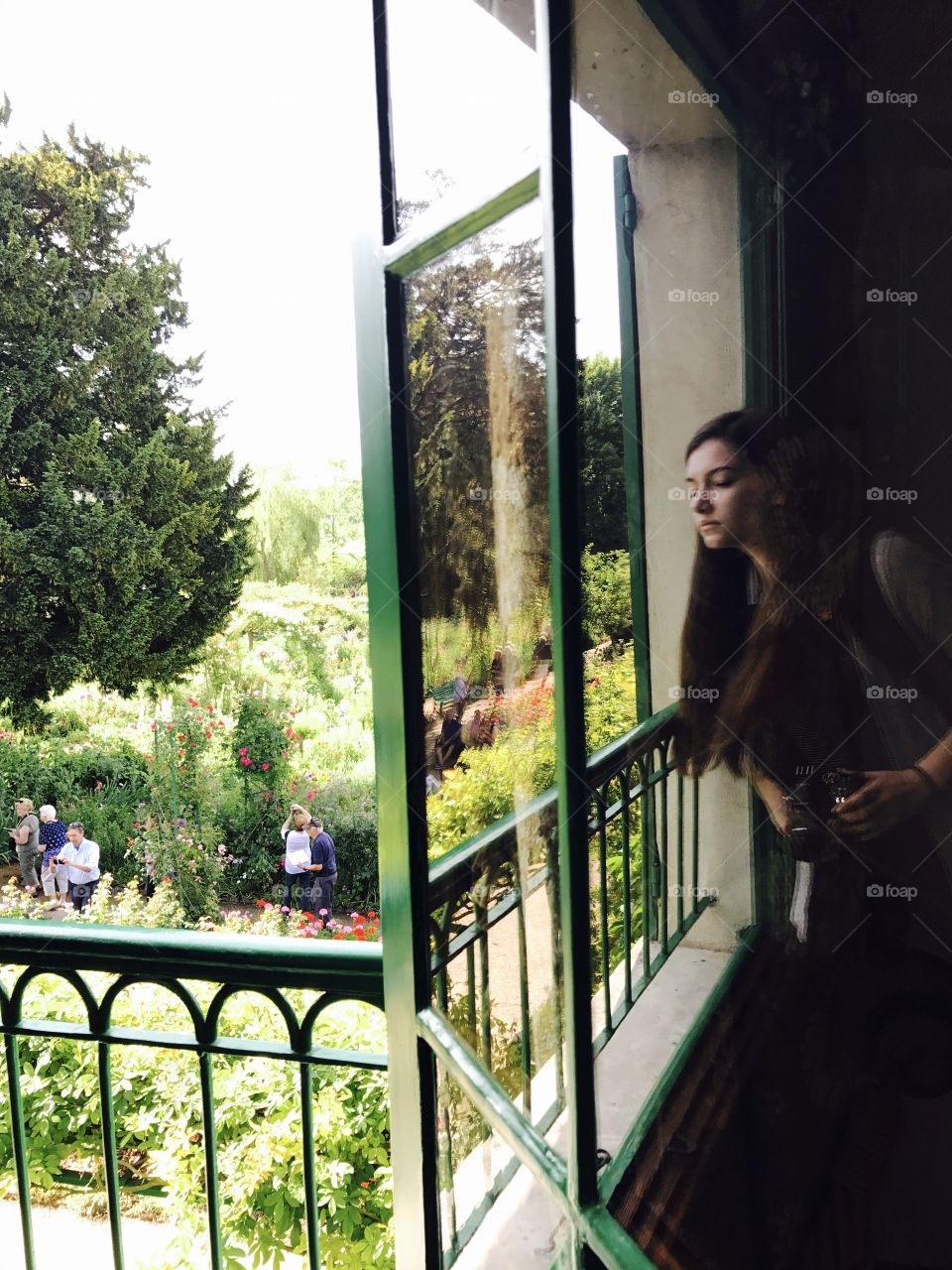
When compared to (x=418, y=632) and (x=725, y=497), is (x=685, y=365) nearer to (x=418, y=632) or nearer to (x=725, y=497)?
(x=725, y=497)

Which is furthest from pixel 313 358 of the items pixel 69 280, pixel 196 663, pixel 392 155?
pixel 392 155

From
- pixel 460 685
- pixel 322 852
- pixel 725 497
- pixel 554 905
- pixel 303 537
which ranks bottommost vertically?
pixel 322 852

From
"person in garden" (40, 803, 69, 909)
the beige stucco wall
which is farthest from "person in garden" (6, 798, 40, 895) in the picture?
the beige stucco wall

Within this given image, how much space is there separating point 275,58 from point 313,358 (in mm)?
3016

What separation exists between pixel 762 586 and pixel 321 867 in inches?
268

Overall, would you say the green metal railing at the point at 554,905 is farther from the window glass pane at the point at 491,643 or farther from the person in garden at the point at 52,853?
the person in garden at the point at 52,853

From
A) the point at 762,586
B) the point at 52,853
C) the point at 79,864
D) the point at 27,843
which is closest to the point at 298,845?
the point at 79,864

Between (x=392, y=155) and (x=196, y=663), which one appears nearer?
(x=392, y=155)

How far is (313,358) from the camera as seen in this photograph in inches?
404

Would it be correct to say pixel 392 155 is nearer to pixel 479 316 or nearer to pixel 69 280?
pixel 479 316

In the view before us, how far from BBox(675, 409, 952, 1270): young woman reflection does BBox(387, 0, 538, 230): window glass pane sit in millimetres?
291

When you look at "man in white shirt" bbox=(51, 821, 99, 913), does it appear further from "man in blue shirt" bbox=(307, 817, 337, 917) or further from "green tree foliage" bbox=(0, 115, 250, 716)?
"green tree foliage" bbox=(0, 115, 250, 716)

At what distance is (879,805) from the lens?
0.28 m

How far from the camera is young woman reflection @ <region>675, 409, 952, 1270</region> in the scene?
269 mm
